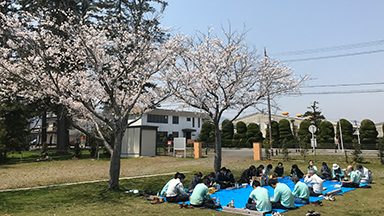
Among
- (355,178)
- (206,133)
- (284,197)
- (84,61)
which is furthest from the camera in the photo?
(206,133)

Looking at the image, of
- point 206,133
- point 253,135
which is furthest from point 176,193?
point 206,133

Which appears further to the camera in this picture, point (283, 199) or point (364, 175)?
point (364, 175)

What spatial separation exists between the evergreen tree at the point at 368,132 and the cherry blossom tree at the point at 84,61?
2875 cm

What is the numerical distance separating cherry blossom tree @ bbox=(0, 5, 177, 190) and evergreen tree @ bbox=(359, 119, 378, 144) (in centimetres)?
2875

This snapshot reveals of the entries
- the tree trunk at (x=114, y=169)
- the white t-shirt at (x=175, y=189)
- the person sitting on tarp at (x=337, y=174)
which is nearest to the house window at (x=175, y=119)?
the person sitting on tarp at (x=337, y=174)

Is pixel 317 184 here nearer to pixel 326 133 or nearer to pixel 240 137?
pixel 326 133

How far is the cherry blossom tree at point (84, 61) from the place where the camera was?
31.0 ft

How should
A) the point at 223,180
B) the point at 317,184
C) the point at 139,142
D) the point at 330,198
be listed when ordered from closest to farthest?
the point at 330,198 < the point at 317,184 < the point at 223,180 < the point at 139,142

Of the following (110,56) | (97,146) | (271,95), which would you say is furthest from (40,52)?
(97,146)

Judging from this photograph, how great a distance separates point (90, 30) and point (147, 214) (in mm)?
8752

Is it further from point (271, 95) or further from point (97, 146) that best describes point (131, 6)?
point (97, 146)

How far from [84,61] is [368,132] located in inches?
1312

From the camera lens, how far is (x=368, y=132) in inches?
1155

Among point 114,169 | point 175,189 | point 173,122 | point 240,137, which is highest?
point 173,122
